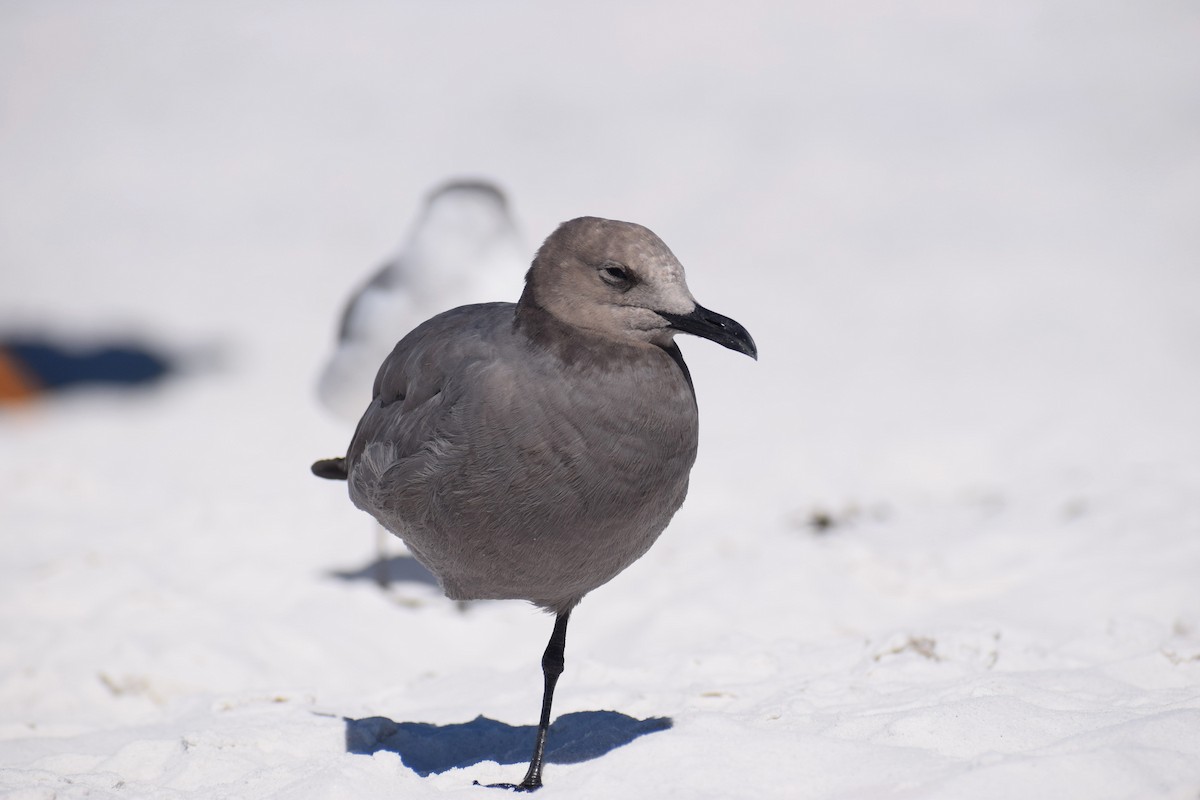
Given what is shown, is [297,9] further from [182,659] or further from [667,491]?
[667,491]

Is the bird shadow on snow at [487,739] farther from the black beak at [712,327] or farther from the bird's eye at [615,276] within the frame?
the bird's eye at [615,276]

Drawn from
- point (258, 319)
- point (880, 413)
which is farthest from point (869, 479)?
point (258, 319)

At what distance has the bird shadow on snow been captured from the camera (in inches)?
150

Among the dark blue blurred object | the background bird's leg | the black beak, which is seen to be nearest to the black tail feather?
the black beak

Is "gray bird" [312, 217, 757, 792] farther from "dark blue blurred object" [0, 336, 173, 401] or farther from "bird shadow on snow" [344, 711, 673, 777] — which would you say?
"dark blue blurred object" [0, 336, 173, 401]

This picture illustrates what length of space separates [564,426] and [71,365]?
25.5 feet

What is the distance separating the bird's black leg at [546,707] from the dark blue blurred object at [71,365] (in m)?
6.69

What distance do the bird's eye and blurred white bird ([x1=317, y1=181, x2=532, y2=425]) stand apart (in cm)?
290

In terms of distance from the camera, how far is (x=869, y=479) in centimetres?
725

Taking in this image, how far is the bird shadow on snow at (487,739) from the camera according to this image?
3.82 meters

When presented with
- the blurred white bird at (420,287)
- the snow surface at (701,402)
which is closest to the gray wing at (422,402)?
the snow surface at (701,402)

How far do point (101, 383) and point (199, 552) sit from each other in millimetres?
3833

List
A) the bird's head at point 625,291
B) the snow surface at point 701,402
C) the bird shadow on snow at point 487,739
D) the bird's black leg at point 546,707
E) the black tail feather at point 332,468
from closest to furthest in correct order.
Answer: the bird's head at point 625,291 < the bird's black leg at point 546,707 < the bird shadow on snow at point 487,739 < the snow surface at point 701,402 < the black tail feather at point 332,468

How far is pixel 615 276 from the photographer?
3.41 meters
